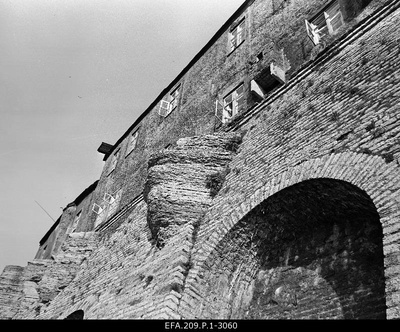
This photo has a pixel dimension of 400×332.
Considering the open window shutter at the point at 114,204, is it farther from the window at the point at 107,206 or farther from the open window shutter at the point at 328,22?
the open window shutter at the point at 328,22

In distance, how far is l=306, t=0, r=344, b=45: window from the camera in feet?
28.2

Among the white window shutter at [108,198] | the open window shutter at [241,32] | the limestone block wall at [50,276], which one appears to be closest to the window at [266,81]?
the open window shutter at [241,32]

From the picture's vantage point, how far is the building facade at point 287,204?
455 centimetres

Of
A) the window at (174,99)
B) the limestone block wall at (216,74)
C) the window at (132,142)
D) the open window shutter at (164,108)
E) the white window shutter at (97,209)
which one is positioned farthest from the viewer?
the window at (132,142)

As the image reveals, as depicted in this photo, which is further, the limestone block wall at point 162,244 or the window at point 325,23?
the window at point 325,23

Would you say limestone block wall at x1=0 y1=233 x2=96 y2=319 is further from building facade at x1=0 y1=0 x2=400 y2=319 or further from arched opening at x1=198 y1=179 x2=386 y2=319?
arched opening at x1=198 y1=179 x2=386 y2=319

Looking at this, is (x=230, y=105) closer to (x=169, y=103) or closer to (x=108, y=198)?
(x=169, y=103)

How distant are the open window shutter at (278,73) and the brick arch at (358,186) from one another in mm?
3776

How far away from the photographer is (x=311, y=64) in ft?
23.5

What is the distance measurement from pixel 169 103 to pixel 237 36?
4.19 m

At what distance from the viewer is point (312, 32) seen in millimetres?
8859
